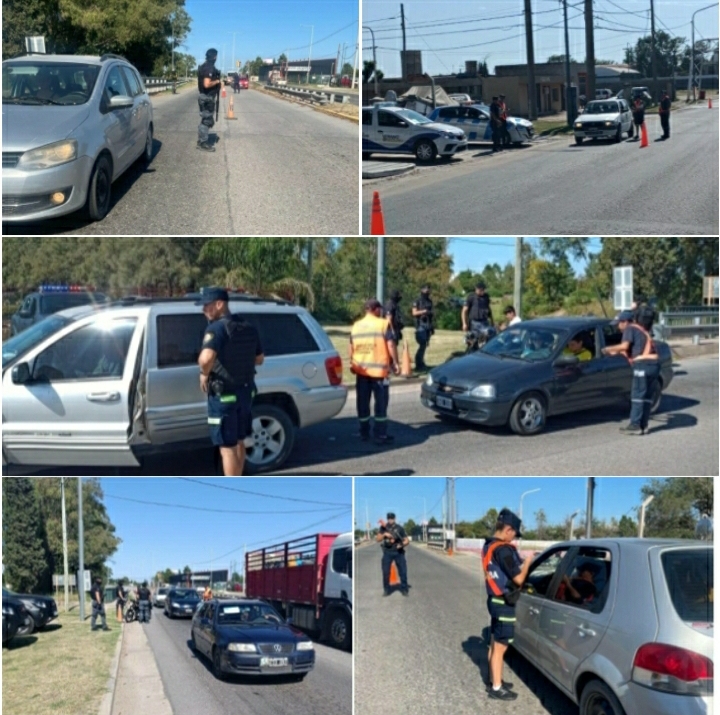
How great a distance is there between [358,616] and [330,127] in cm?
511

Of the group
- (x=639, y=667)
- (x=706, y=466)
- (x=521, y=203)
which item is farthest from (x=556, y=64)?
(x=639, y=667)

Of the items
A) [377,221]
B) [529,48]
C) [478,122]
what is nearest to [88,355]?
[377,221]

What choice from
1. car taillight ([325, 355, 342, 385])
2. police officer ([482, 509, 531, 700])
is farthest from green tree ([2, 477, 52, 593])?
police officer ([482, 509, 531, 700])

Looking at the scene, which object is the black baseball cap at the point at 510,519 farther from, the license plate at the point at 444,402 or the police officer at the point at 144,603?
the police officer at the point at 144,603

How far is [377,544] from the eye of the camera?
6176 mm

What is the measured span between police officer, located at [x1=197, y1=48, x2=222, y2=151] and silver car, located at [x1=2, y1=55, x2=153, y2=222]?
0.53 m

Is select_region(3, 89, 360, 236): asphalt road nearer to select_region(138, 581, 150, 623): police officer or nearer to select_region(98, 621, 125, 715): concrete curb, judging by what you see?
select_region(138, 581, 150, 623): police officer

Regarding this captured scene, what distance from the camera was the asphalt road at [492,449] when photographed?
23.6 feet

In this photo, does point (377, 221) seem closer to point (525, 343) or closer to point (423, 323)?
point (423, 323)

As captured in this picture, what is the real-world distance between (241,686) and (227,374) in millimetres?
2006

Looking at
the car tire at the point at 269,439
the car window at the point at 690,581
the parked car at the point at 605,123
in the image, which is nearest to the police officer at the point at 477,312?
the car tire at the point at 269,439

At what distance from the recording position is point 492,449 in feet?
25.6

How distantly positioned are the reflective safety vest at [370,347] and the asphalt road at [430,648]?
174 cm

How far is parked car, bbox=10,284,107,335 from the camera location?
273 inches
